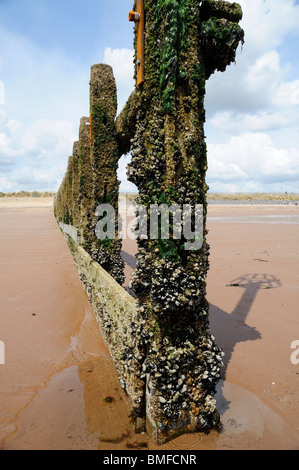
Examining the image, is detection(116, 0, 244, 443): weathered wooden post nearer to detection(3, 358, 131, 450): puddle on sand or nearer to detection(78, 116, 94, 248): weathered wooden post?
detection(3, 358, 131, 450): puddle on sand

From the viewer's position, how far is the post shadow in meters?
5.32

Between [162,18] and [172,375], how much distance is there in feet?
11.2

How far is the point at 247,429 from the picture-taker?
3.39m

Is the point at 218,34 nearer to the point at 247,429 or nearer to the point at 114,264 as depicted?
the point at 247,429

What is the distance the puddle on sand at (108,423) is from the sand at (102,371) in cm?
1

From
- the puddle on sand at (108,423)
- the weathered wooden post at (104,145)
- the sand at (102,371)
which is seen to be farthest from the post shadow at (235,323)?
the weathered wooden post at (104,145)

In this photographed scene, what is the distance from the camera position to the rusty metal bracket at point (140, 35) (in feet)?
10.8

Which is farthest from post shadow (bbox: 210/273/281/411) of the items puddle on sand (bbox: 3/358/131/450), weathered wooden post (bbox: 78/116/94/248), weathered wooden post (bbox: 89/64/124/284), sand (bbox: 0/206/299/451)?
weathered wooden post (bbox: 78/116/94/248)

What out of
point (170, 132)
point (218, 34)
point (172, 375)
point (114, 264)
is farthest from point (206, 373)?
point (114, 264)

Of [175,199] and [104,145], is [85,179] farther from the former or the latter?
[175,199]

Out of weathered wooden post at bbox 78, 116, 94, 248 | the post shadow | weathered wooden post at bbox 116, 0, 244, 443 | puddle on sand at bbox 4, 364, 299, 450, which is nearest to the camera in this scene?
weathered wooden post at bbox 116, 0, 244, 443

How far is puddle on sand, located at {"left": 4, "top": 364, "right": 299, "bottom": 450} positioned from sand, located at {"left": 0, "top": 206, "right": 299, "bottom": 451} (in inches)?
0.4

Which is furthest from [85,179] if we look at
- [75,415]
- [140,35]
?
[75,415]

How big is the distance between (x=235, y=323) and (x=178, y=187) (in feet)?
13.7
